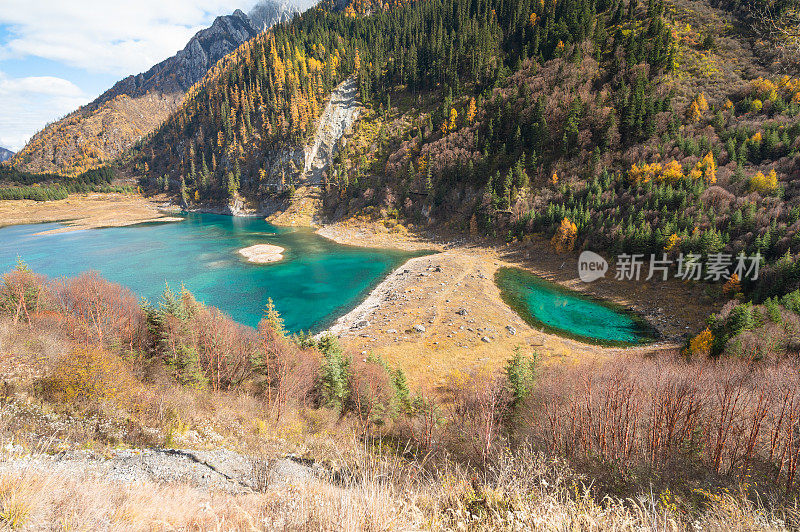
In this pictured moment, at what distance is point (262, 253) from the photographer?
61.4 metres

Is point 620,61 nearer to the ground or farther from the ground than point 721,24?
nearer to the ground

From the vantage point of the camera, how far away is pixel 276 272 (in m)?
52.1

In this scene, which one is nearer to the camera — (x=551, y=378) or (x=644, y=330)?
(x=551, y=378)

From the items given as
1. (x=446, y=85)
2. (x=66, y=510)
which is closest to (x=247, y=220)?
(x=446, y=85)

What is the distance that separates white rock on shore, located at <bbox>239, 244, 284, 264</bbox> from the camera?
58.4 metres

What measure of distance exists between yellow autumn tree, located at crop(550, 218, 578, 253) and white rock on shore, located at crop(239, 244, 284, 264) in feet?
171

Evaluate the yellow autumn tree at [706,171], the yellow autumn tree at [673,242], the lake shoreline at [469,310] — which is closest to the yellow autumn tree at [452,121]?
the lake shoreline at [469,310]

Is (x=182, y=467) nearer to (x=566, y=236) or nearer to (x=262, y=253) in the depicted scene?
(x=566, y=236)

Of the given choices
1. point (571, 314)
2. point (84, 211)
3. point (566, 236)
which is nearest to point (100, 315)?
point (571, 314)

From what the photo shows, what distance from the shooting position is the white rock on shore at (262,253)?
191ft

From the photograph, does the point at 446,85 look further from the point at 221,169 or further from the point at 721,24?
the point at 221,169

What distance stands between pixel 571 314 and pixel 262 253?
5558cm

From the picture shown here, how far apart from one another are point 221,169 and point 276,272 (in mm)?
107494

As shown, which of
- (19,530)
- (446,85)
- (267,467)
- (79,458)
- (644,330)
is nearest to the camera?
(19,530)
